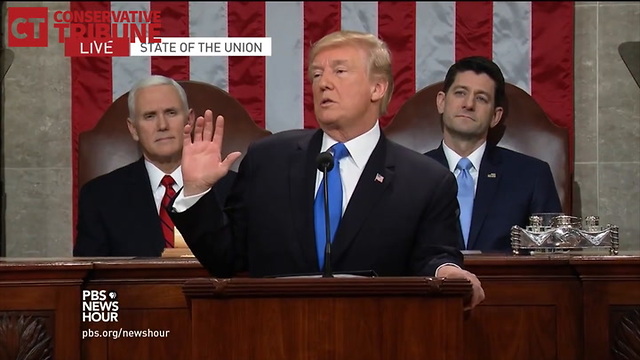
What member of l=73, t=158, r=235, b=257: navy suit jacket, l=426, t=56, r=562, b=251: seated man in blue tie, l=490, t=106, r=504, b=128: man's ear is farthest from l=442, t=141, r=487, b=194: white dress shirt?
l=73, t=158, r=235, b=257: navy suit jacket

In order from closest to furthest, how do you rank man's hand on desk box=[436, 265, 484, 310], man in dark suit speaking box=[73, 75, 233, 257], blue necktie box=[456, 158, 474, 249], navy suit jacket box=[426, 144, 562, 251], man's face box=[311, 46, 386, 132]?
man's hand on desk box=[436, 265, 484, 310], man's face box=[311, 46, 386, 132], navy suit jacket box=[426, 144, 562, 251], blue necktie box=[456, 158, 474, 249], man in dark suit speaking box=[73, 75, 233, 257]

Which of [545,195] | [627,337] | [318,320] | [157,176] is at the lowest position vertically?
[627,337]

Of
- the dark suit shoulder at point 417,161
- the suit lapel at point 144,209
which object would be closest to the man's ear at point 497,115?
the suit lapel at point 144,209

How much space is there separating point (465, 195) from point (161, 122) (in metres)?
1.68

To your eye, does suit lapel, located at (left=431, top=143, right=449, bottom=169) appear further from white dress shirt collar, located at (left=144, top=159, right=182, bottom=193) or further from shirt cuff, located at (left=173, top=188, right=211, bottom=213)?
shirt cuff, located at (left=173, top=188, right=211, bottom=213)

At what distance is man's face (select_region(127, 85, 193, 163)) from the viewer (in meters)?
6.27

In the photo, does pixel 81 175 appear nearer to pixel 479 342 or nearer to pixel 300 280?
pixel 479 342

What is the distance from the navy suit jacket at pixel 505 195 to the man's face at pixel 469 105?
132 millimetres

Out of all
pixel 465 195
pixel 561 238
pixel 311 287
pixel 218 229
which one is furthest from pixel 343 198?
pixel 465 195

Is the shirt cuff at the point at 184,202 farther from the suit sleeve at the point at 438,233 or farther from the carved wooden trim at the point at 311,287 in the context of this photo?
the suit sleeve at the point at 438,233

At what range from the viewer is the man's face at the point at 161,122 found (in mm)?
6273

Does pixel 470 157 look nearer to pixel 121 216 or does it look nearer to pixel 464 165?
pixel 464 165

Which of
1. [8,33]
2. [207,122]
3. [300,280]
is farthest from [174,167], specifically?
[300,280]

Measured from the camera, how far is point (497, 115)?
20.5ft
